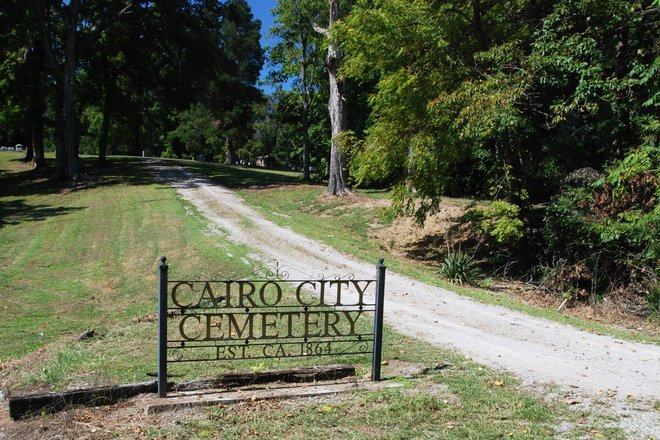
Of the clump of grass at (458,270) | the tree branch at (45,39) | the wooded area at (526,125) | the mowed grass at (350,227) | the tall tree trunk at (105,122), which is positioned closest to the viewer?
the mowed grass at (350,227)

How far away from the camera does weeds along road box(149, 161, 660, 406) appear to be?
6.05 metres

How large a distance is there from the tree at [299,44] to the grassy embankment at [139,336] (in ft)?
31.4

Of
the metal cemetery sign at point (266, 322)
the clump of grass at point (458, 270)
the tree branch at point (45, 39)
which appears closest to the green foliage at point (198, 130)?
the tree branch at point (45, 39)

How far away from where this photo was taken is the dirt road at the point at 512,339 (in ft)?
19.6

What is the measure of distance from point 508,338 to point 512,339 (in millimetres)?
65

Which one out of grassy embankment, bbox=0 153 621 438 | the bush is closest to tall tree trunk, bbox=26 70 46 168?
grassy embankment, bbox=0 153 621 438

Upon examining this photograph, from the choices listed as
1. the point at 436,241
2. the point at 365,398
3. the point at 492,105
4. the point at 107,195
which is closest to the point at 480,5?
the point at 492,105

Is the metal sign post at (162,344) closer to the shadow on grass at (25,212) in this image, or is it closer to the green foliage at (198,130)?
the shadow on grass at (25,212)

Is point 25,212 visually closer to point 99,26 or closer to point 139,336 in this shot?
point 99,26

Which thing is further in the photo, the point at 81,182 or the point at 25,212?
the point at 81,182

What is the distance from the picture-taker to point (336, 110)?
2155 centimetres

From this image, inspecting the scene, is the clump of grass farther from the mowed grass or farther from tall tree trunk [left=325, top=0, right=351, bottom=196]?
tall tree trunk [left=325, top=0, right=351, bottom=196]

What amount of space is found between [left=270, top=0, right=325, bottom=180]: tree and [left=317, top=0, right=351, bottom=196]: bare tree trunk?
5.10 metres

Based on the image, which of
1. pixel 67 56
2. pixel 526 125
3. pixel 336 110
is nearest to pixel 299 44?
pixel 336 110
